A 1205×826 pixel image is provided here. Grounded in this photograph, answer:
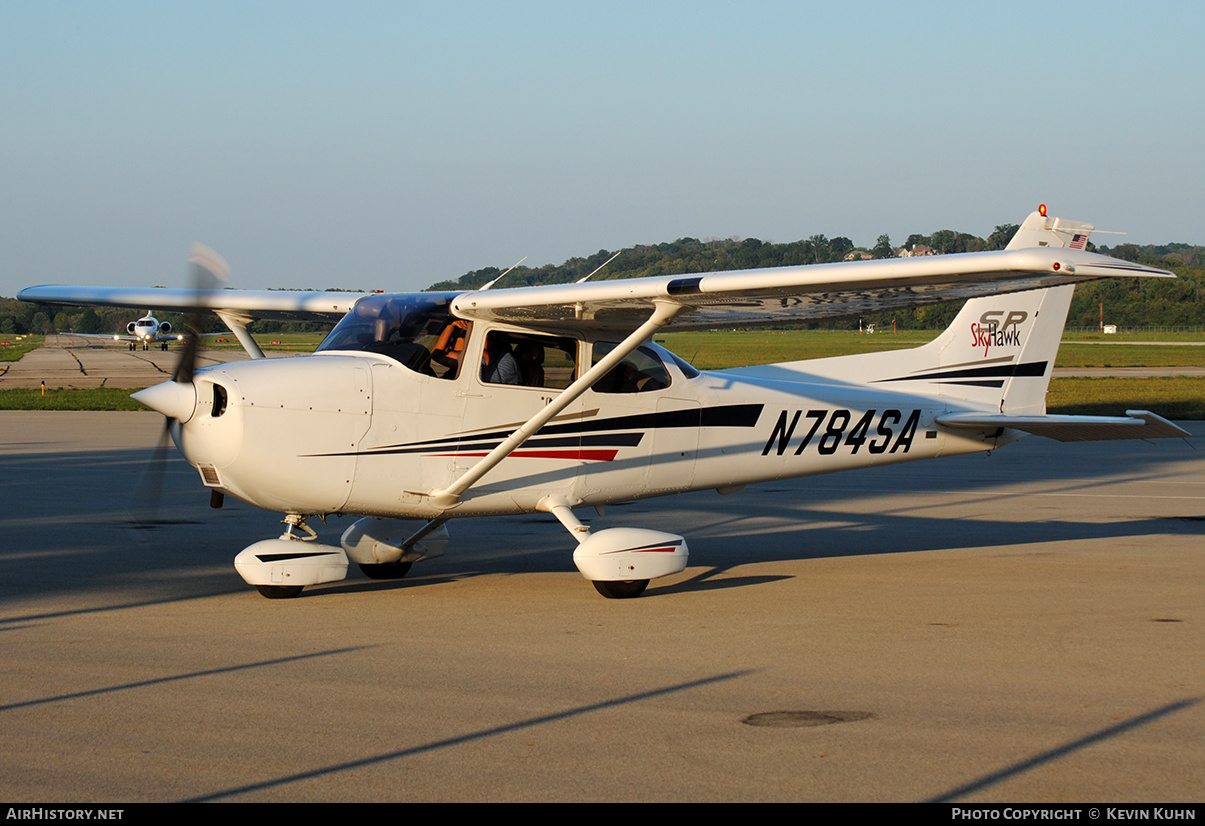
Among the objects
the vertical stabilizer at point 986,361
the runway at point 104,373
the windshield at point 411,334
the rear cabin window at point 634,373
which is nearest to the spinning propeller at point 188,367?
the windshield at point 411,334

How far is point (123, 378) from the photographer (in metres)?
43.5

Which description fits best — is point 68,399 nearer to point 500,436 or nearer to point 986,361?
point 500,436

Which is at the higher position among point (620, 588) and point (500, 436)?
point (500, 436)

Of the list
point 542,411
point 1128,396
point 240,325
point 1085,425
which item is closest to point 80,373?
point 1128,396

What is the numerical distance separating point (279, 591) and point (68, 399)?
26.3 m

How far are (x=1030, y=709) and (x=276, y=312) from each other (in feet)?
24.7

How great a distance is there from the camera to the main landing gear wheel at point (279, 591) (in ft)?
25.6

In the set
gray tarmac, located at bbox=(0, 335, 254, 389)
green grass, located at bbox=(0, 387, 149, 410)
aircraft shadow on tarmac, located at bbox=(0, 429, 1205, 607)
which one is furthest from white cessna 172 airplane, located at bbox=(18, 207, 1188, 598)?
gray tarmac, located at bbox=(0, 335, 254, 389)

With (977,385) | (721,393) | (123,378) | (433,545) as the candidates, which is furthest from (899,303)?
(123,378)

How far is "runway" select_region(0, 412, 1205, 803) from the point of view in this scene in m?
4.28

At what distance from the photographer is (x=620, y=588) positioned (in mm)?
8102

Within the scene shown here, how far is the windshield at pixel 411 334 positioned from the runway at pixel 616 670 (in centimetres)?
167

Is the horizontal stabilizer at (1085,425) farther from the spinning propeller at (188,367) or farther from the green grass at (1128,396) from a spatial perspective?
the green grass at (1128,396)

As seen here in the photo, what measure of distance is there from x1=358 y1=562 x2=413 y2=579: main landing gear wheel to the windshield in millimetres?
1688
